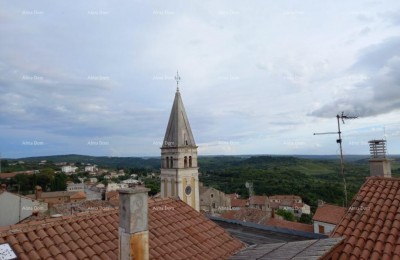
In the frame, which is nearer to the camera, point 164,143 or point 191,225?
point 191,225

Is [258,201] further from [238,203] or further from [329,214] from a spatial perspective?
[329,214]

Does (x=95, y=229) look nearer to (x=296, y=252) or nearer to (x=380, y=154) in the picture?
(x=296, y=252)

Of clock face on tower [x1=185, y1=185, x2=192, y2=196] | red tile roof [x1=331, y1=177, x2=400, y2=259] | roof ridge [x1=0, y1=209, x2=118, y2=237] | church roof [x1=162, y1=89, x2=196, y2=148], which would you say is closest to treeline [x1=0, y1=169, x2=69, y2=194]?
church roof [x1=162, y1=89, x2=196, y2=148]

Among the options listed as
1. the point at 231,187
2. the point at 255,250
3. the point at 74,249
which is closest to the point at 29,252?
the point at 74,249

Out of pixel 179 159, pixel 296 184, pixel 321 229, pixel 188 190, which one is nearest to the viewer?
pixel 321 229

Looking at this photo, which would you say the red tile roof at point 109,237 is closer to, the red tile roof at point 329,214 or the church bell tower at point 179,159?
the church bell tower at point 179,159

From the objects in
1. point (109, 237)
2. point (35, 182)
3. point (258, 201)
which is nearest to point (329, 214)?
point (109, 237)
